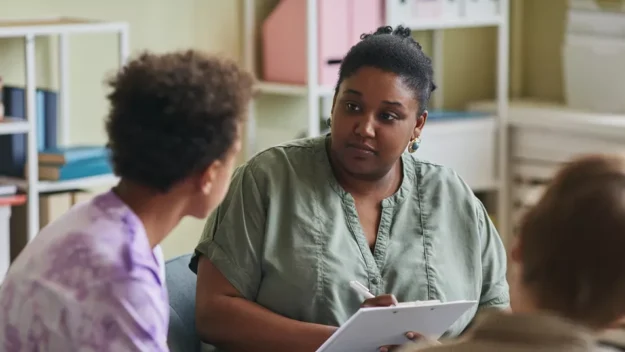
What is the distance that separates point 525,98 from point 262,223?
2.59 metres

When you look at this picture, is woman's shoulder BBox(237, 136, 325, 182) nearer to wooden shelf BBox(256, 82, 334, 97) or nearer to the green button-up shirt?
the green button-up shirt

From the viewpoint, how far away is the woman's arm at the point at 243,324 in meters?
1.93

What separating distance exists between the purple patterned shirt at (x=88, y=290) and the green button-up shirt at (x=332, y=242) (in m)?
0.57

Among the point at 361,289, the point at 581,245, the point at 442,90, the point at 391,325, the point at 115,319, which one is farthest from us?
the point at 442,90

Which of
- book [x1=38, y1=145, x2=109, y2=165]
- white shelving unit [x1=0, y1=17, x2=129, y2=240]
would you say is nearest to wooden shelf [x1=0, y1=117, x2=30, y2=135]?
white shelving unit [x1=0, y1=17, x2=129, y2=240]

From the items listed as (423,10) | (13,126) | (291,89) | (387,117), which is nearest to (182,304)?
(387,117)

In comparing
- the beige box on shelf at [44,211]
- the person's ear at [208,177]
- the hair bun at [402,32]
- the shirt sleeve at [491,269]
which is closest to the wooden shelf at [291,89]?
the beige box on shelf at [44,211]

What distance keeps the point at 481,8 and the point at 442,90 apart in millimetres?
426

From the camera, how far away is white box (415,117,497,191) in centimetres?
382

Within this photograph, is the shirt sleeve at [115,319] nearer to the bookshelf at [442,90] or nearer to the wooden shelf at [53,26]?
the wooden shelf at [53,26]

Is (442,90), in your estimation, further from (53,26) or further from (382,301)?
(382,301)

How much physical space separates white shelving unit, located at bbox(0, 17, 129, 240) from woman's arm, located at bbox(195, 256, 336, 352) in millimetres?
1191

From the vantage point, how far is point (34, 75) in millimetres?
3014

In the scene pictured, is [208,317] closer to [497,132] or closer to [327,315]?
[327,315]
